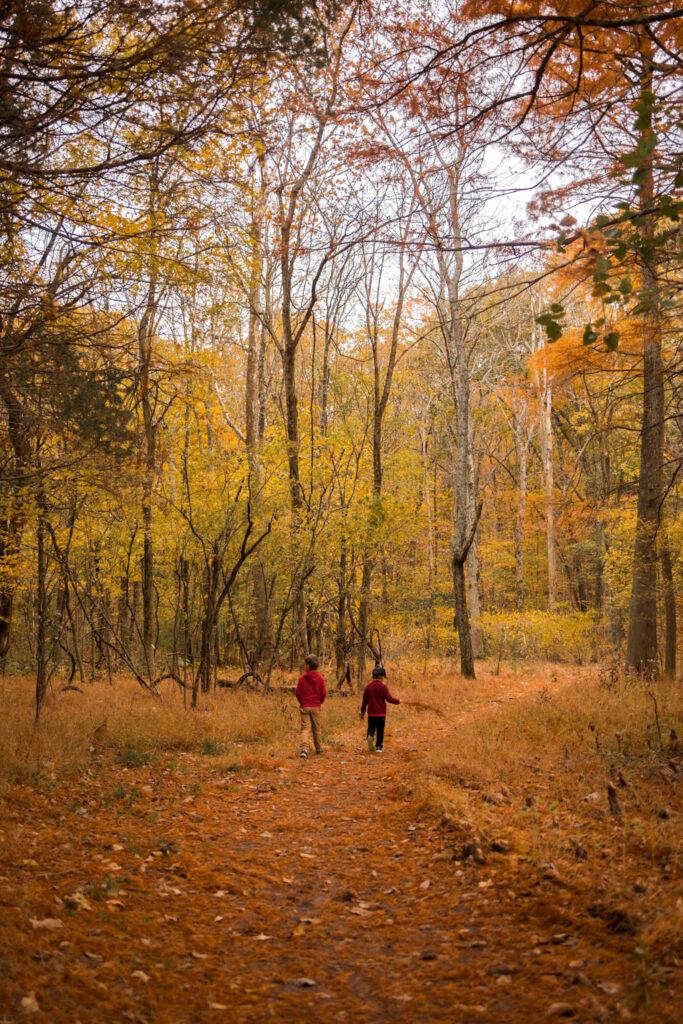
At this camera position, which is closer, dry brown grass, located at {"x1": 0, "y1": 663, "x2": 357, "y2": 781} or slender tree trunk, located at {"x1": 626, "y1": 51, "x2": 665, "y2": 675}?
dry brown grass, located at {"x1": 0, "y1": 663, "x2": 357, "y2": 781}

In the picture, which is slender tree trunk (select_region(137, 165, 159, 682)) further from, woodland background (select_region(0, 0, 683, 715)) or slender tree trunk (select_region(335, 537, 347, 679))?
slender tree trunk (select_region(335, 537, 347, 679))

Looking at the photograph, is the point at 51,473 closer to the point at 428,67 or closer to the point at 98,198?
the point at 98,198

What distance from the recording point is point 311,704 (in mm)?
10086

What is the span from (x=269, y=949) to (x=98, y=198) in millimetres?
6589

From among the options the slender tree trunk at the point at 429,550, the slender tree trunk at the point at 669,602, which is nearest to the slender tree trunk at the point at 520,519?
the slender tree trunk at the point at 429,550

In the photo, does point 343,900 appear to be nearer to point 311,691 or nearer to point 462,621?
point 311,691

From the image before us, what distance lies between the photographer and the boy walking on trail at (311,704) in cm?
1003

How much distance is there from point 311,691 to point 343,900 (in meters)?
5.35

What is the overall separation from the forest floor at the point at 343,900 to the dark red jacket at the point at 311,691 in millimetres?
2285

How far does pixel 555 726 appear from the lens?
9.20 meters

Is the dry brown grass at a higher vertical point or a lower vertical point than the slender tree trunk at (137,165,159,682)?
lower

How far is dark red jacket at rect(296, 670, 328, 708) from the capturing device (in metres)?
10.1

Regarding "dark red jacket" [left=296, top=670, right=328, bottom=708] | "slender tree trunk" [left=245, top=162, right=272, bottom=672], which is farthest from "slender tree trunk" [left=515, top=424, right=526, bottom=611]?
"dark red jacket" [left=296, top=670, right=328, bottom=708]

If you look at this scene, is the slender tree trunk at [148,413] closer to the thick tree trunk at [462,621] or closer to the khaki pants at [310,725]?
the khaki pants at [310,725]
